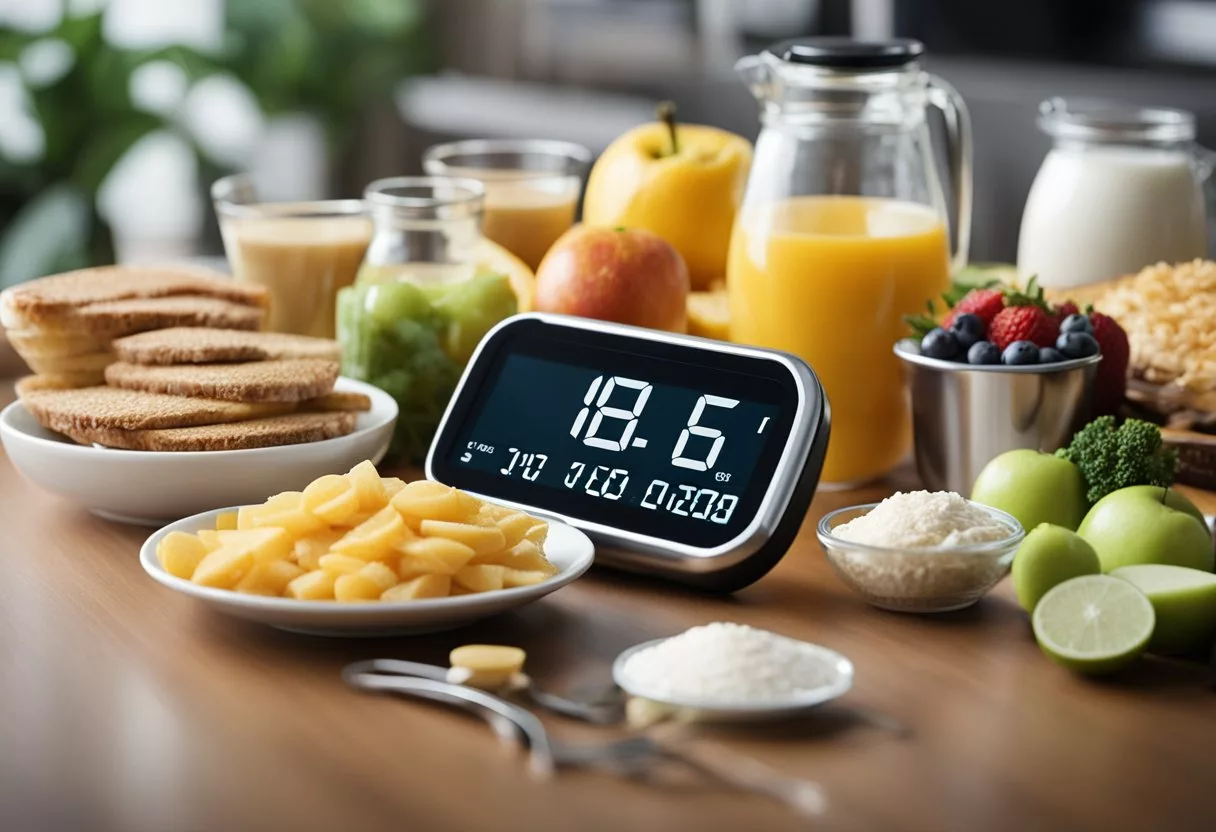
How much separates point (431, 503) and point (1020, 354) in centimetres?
53

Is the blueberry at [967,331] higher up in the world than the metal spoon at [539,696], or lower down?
higher up

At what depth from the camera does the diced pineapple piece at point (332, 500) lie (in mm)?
992

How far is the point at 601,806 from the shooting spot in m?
0.77

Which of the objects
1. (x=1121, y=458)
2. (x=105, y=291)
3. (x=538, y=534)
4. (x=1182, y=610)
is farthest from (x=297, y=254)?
(x=1182, y=610)

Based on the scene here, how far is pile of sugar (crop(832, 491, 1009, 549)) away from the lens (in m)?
1.03

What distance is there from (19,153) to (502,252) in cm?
297

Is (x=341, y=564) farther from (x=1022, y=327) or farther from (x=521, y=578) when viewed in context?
(x=1022, y=327)

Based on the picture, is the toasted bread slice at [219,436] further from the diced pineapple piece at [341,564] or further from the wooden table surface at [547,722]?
the diced pineapple piece at [341,564]

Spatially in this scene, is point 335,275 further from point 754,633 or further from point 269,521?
point 754,633

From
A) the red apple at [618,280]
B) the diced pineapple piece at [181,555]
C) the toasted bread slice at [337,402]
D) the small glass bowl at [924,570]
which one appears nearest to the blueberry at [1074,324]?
the small glass bowl at [924,570]

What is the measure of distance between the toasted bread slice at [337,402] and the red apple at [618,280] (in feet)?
0.83

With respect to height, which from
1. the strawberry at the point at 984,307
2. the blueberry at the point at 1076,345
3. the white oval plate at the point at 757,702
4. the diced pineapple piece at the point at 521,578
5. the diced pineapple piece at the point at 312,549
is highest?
the strawberry at the point at 984,307

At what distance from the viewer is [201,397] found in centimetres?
128

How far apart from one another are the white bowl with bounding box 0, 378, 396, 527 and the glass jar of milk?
2.87 ft
